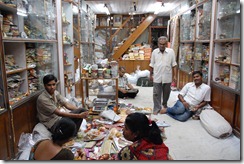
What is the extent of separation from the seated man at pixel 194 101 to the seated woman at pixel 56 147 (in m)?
2.29

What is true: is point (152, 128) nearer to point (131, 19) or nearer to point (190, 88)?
point (190, 88)

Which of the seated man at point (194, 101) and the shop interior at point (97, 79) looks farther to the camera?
the seated man at point (194, 101)

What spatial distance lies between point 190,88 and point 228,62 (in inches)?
28.5

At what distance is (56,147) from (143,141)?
636mm

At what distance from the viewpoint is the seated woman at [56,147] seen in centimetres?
149

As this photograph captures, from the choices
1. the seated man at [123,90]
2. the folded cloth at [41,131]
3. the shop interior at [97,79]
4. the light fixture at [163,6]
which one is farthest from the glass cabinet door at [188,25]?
the folded cloth at [41,131]

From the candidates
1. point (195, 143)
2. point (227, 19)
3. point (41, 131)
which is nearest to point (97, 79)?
point (41, 131)

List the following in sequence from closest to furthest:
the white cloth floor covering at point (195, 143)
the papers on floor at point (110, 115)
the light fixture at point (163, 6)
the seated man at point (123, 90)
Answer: the white cloth floor covering at point (195, 143) → the papers on floor at point (110, 115) → the seated man at point (123, 90) → the light fixture at point (163, 6)

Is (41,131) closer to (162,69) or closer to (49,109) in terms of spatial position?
A: (49,109)

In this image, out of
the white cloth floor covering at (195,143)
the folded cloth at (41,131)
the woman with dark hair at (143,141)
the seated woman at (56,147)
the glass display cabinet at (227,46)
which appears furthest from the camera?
the glass display cabinet at (227,46)

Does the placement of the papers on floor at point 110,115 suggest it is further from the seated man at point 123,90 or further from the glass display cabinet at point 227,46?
the glass display cabinet at point 227,46

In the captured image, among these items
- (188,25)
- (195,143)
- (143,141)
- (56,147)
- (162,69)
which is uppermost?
(188,25)

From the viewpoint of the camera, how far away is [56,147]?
5.05ft

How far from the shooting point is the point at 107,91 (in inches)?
179
